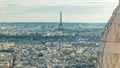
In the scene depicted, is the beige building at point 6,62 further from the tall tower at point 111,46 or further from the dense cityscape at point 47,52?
the tall tower at point 111,46

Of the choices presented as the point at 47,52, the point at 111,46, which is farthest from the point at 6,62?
the point at 111,46

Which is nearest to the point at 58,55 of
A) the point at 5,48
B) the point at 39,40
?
the point at 5,48

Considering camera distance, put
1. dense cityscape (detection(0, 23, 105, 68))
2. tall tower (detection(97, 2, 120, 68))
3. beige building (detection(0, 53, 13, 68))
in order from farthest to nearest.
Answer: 1. dense cityscape (detection(0, 23, 105, 68))
2. beige building (detection(0, 53, 13, 68))
3. tall tower (detection(97, 2, 120, 68))

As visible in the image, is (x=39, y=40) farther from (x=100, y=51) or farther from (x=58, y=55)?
(x=100, y=51)

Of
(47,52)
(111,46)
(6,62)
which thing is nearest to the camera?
(111,46)

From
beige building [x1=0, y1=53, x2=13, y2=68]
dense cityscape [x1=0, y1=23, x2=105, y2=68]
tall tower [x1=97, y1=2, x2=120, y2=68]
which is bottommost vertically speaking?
dense cityscape [x1=0, y1=23, x2=105, y2=68]

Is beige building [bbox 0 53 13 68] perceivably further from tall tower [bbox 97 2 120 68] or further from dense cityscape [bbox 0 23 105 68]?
tall tower [bbox 97 2 120 68]

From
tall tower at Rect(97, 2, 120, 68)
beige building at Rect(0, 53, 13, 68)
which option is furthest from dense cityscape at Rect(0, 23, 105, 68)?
tall tower at Rect(97, 2, 120, 68)

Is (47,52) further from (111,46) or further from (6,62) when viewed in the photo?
(111,46)
